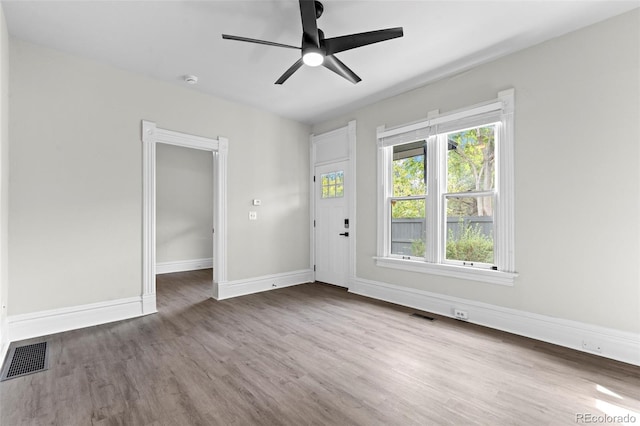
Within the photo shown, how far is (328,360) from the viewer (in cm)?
254

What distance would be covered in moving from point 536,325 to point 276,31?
3.86 metres

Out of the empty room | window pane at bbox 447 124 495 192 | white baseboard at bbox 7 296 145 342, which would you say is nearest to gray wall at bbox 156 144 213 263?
the empty room

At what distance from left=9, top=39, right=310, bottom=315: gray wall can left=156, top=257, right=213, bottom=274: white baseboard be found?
2.91 metres

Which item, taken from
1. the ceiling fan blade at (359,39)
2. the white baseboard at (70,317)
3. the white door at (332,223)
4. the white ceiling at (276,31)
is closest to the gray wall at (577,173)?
the white ceiling at (276,31)

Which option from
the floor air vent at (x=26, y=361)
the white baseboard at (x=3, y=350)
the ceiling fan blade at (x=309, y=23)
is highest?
the ceiling fan blade at (x=309, y=23)

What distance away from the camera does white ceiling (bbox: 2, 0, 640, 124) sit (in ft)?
8.06

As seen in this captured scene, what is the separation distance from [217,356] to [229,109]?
3.51m

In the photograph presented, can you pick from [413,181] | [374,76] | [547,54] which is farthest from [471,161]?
[374,76]

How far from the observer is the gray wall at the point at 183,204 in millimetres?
6430

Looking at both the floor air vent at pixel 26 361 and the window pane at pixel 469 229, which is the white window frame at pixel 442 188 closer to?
the window pane at pixel 469 229

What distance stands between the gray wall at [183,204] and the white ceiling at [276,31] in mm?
3160

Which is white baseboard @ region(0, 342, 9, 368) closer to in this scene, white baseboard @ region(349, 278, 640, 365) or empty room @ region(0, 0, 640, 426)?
empty room @ region(0, 0, 640, 426)

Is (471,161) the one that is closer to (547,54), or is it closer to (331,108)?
(547,54)

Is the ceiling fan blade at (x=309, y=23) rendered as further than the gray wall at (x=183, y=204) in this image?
No
